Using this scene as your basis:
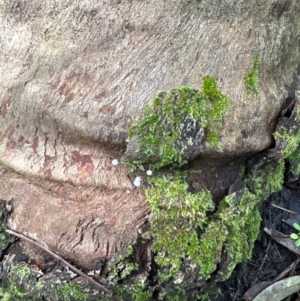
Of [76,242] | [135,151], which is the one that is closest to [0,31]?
[135,151]

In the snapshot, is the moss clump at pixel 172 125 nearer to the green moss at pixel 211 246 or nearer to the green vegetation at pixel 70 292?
the green moss at pixel 211 246

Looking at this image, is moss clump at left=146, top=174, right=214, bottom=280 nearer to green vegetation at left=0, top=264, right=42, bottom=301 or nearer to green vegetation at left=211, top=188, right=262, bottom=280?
green vegetation at left=211, top=188, right=262, bottom=280

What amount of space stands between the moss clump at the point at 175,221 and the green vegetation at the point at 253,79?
38 centimetres

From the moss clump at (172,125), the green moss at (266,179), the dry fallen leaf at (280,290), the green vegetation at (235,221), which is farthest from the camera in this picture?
the dry fallen leaf at (280,290)

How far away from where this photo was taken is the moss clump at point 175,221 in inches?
52.1

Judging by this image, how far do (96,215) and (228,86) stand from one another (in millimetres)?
591

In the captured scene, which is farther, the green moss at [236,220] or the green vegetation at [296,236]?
the green vegetation at [296,236]

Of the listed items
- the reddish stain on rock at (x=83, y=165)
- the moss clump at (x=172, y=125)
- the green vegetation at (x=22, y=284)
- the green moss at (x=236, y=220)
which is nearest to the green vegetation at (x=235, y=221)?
the green moss at (x=236, y=220)

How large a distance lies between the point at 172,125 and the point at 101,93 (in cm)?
24

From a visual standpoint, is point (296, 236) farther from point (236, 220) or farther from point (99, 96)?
point (99, 96)

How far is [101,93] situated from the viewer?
1336 millimetres

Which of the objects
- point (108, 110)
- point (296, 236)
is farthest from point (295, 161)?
point (108, 110)

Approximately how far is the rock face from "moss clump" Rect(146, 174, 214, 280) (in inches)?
2.3

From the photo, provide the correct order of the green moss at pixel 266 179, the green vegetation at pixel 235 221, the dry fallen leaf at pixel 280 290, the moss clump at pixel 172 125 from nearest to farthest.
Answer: the moss clump at pixel 172 125
the green vegetation at pixel 235 221
the green moss at pixel 266 179
the dry fallen leaf at pixel 280 290
